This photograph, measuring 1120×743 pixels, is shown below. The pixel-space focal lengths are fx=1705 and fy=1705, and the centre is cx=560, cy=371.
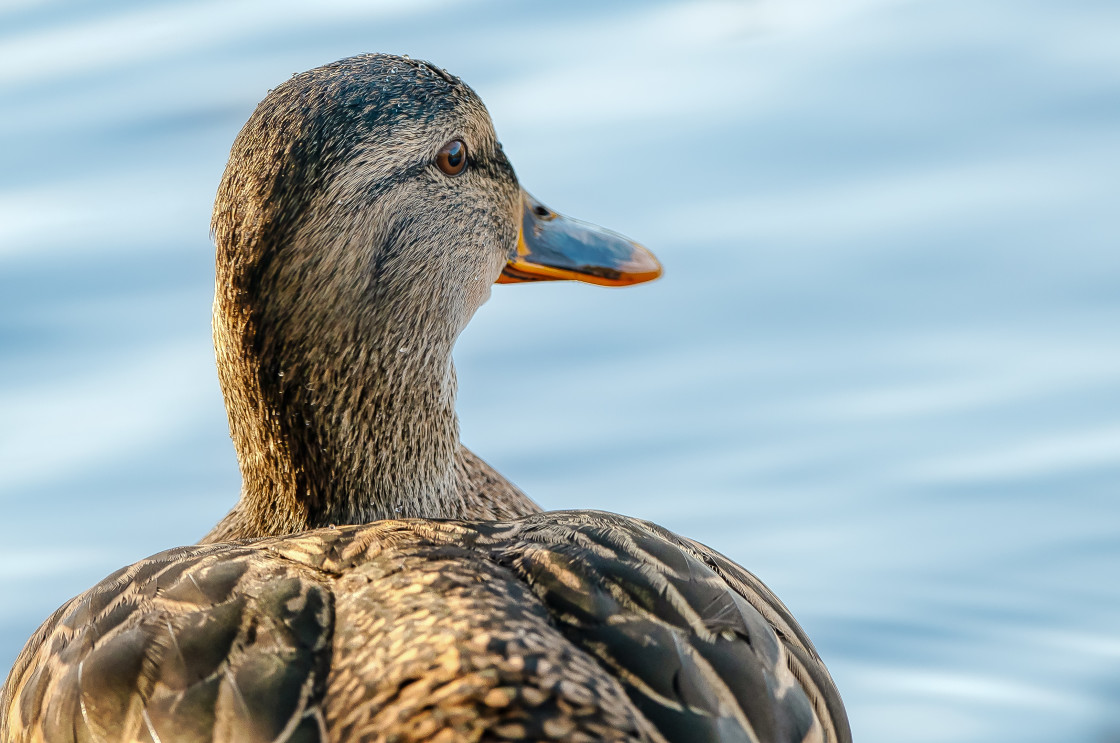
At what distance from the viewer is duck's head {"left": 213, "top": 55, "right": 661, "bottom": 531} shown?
378cm

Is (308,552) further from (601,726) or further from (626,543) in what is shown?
(601,726)

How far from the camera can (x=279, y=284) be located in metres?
3.77

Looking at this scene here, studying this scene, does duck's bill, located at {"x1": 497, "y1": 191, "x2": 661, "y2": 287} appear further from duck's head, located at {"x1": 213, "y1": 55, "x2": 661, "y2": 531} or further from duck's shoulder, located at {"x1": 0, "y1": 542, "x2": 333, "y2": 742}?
duck's shoulder, located at {"x1": 0, "y1": 542, "x2": 333, "y2": 742}

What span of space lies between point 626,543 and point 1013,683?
2.11 metres

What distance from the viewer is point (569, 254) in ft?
16.0

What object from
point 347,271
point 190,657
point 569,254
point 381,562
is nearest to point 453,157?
point 347,271

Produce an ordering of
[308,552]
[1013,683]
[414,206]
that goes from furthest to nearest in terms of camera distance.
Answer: [1013,683], [414,206], [308,552]

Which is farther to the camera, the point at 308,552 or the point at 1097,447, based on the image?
the point at 1097,447

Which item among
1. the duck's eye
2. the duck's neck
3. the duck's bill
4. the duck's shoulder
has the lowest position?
the duck's shoulder

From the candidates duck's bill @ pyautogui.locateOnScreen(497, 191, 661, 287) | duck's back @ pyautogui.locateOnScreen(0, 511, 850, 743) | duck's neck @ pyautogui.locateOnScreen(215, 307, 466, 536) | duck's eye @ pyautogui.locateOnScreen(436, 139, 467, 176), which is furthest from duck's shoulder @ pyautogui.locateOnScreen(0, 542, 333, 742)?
duck's bill @ pyautogui.locateOnScreen(497, 191, 661, 287)

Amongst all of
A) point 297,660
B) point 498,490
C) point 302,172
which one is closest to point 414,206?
point 302,172

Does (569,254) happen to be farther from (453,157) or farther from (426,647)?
(426,647)

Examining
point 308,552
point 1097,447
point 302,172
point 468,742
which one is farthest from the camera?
point 1097,447

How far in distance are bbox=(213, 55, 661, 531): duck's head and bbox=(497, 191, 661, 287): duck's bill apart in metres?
0.46
